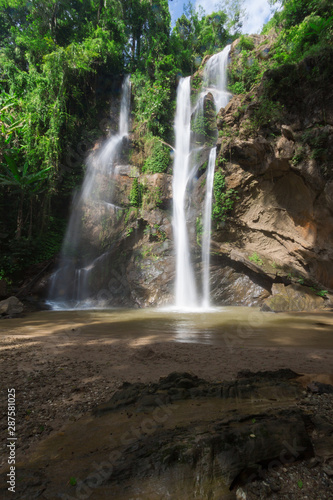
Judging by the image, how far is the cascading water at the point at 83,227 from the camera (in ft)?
41.4

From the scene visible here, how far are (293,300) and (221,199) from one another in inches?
227

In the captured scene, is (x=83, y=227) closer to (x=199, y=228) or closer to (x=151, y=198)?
(x=151, y=198)

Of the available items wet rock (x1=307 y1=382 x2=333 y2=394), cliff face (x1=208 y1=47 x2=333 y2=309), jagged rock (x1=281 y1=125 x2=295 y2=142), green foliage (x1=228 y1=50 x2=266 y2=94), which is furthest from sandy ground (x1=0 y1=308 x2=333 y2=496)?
green foliage (x1=228 y1=50 x2=266 y2=94)

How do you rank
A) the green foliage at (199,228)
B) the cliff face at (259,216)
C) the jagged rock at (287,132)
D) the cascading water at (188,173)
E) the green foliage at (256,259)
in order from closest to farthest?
the cliff face at (259,216) → the jagged rock at (287,132) → the green foliage at (256,259) → the cascading water at (188,173) → the green foliage at (199,228)

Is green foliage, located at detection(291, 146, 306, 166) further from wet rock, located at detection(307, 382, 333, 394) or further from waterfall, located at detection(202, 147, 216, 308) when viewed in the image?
wet rock, located at detection(307, 382, 333, 394)

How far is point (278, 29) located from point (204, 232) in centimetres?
1354

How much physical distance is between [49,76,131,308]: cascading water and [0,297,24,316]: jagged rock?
2711 millimetres

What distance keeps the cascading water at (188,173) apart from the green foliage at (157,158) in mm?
689

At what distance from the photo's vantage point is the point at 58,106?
1533 cm

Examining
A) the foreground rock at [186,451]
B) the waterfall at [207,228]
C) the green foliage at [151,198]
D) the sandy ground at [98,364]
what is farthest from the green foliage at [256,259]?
the foreground rock at [186,451]

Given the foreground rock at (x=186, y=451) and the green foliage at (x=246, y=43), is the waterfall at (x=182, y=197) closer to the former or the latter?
the green foliage at (x=246, y=43)

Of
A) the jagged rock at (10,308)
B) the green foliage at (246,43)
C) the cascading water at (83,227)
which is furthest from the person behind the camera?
the green foliage at (246,43)

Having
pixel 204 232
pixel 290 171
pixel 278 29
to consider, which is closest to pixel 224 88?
pixel 278 29

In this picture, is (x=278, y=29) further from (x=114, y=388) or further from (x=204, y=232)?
(x=114, y=388)
